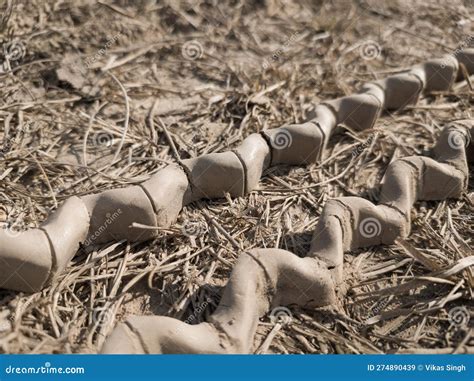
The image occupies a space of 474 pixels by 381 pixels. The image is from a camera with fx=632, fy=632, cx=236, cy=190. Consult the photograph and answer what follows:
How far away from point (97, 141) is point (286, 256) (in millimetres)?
1526

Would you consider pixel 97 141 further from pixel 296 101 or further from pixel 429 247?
pixel 429 247

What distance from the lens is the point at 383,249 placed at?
3117 mm

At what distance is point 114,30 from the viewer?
4.67 meters

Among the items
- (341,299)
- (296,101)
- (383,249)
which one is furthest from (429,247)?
(296,101)

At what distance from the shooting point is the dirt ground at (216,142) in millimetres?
2682

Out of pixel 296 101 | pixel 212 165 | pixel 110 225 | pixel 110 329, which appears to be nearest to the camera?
pixel 110 329

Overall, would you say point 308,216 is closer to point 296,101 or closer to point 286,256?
point 286,256

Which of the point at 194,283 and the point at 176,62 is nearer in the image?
the point at 194,283

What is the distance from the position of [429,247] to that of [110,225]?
155cm

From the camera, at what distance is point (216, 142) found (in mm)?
3732

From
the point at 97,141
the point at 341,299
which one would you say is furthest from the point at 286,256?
the point at 97,141

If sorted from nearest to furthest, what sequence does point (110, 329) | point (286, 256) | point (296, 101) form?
point (110, 329) < point (286, 256) < point (296, 101)

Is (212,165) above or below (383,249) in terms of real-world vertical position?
above

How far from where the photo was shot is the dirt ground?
2.68 metres
